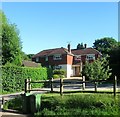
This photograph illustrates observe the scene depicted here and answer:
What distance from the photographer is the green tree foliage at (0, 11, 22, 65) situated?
155 feet

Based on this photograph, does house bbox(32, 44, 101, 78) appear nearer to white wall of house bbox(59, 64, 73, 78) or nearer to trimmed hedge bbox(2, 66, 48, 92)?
white wall of house bbox(59, 64, 73, 78)

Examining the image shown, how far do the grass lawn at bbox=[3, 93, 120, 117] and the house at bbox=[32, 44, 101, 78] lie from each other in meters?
53.6

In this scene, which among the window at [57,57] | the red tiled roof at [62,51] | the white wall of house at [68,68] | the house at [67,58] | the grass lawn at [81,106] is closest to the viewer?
the grass lawn at [81,106]

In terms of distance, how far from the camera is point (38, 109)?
14.8 metres

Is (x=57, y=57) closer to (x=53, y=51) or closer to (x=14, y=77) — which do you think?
(x=53, y=51)

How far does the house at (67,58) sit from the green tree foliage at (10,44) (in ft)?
71.0

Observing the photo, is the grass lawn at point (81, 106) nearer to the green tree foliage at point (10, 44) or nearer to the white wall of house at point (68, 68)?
the green tree foliage at point (10, 44)

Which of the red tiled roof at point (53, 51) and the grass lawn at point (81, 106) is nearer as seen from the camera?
the grass lawn at point (81, 106)

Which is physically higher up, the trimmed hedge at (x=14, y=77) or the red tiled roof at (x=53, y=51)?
the red tiled roof at (x=53, y=51)

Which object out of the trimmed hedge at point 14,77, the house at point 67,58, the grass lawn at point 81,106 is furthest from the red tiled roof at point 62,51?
the grass lawn at point 81,106

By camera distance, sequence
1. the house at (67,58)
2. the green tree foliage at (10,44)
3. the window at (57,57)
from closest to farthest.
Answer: the green tree foliage at (10,44)
the house at (67,58)
the window at (57,57)

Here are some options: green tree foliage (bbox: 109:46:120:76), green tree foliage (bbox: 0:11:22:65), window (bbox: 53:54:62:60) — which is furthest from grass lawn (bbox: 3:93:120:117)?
window (bbox: 53:54:62:60)

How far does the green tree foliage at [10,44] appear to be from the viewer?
47250mm

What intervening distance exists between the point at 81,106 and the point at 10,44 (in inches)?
1384
